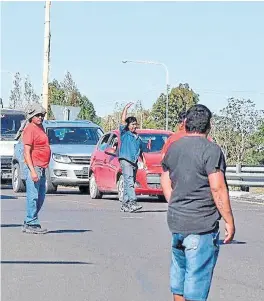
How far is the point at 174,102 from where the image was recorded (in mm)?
66312

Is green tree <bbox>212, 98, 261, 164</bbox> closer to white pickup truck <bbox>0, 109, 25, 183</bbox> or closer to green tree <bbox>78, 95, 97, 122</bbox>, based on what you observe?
green tree <bbox>78, 95, 97, 122</bbox>

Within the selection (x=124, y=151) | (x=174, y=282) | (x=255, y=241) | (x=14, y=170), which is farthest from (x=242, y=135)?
(x=174, y=282)

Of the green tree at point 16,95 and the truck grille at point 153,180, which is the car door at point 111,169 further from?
the green tree at point 16,95

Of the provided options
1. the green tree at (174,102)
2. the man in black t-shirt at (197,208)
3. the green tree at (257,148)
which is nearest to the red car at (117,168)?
the man in black t-shirt at (197,208)

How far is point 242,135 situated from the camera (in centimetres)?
6159

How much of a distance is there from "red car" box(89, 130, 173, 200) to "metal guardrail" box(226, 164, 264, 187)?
391 cm

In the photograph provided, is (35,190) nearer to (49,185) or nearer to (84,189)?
(49,185)

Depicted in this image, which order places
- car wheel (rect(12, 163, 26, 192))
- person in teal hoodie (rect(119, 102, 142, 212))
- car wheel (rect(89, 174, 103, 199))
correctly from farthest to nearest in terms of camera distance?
car wheel (rect(12, 163, 26, 192)) → car wheel (rect(89, 174, 103, 199)) → person in teal hoodie (rect(119, 102, 142, 212))

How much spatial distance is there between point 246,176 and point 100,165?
5128 millimetres

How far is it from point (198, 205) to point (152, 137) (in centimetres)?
1430

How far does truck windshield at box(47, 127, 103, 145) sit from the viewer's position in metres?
23.9

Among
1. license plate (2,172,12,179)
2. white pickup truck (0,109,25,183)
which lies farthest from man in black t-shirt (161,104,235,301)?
license plate (2,172,12,179)

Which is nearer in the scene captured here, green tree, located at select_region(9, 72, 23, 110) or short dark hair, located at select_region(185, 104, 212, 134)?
short dark hair, located at select_region(185, 104, 212, 134)

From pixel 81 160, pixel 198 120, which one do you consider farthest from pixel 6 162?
pixel 198 120
